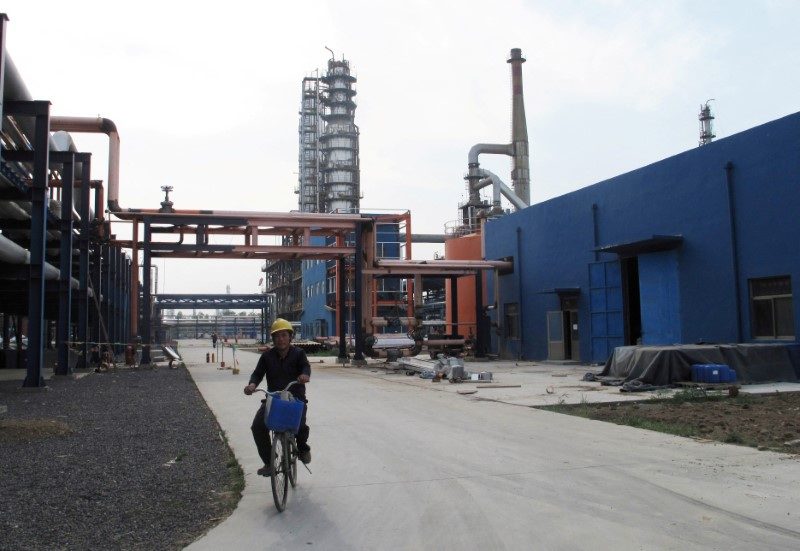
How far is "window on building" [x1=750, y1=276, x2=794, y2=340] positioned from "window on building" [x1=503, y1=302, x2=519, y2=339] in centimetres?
1402

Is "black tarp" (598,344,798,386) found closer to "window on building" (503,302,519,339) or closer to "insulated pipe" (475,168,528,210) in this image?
"window on building" (503,302,519,339)

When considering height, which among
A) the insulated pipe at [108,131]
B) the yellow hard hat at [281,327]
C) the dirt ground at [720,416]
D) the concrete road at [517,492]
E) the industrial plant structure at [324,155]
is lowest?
the concrete road at [517,492]

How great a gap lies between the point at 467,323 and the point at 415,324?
5.95 m

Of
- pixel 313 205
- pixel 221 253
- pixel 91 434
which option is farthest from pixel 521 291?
pixel 313 205

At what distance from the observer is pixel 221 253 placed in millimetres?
28078

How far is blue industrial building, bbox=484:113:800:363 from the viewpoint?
18.5 meters

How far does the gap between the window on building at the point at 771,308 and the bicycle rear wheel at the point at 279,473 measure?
53.2 ft

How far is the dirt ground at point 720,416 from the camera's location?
936 centimetres

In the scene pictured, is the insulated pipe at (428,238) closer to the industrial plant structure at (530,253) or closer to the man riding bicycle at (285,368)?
the industrial plant structure at (530,253)

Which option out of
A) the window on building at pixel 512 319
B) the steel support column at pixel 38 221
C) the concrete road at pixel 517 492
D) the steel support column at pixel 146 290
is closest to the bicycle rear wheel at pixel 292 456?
the concrete road at pixel 517 492

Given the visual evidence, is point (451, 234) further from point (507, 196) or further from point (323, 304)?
point (323, 304)

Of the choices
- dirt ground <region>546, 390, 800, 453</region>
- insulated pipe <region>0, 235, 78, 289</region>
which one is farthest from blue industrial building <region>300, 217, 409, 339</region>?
dirt ground <region>546, 390, 800, 453</region>

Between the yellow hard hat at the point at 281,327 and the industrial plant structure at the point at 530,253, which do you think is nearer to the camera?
the yellow hard hat at the point at 281,327

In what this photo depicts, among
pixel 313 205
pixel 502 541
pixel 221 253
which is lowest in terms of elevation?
pixel 502 541
